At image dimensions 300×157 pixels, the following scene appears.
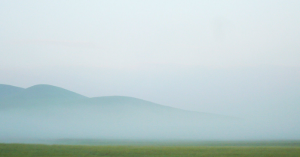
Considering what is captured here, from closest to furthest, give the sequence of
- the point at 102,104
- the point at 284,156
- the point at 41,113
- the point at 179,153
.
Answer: the point at 284,156 → the point at 179,153 → the point at 102,104 → the point at 41,113

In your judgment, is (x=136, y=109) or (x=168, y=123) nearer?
(x=168, y=123)

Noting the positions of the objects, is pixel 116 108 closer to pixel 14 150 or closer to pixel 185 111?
pixel 185 111

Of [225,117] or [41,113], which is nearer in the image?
[225,117]

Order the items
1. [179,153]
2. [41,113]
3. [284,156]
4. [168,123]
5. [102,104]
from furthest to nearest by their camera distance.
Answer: [41,113]
[102,104]
[168,123]
[179,153]
[284,156]

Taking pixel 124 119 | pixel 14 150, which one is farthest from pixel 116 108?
pixel 14 150

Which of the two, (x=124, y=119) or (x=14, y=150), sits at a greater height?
(x=124, y=119)

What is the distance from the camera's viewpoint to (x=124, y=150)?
30500 mm

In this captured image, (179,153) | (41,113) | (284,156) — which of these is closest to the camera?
(284,156)

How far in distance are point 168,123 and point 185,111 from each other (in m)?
15.0

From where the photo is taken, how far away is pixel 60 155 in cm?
2831

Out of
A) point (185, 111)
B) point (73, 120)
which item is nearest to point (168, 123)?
point (185, 111)

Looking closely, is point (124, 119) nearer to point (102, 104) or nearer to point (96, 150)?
point (102, 104)

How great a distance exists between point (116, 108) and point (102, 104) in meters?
7.61

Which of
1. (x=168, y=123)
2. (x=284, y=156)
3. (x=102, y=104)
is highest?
(x=102, y=104)
